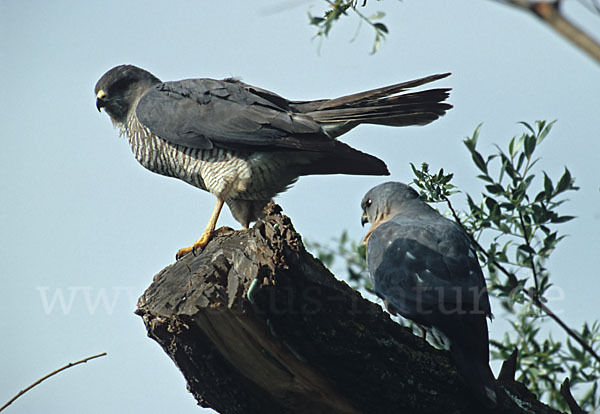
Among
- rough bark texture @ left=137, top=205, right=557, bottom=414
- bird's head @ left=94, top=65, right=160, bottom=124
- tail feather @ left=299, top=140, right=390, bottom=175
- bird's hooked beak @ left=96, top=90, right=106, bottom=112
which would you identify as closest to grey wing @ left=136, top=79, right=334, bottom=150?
tail feather @ left=299, top=140, right=390, bottom=175

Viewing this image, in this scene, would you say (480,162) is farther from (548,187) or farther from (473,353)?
(473,353)

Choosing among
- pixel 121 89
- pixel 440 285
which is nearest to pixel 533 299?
pixel 440 285

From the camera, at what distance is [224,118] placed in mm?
4332

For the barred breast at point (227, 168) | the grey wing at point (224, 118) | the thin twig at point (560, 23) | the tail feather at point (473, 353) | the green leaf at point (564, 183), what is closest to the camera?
the thin twig at point (560, 23)

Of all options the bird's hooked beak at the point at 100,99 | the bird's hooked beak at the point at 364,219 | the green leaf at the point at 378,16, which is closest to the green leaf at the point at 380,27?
the green leaf at the point at 378,16

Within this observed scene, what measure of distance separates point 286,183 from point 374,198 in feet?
2.03

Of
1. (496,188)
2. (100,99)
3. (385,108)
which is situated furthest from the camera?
(100,99)

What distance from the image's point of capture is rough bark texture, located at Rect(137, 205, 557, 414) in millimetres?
2570

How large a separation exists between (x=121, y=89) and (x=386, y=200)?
2.21 meters

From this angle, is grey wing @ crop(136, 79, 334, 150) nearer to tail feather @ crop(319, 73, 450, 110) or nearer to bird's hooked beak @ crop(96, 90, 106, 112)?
tail feather @ crop(319, 73, 450, 110)

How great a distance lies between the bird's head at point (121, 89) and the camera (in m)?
5.00

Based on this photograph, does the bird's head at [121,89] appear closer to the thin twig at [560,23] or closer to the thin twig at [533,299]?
the thin twig at [533,299]

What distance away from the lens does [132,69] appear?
16.6 feet

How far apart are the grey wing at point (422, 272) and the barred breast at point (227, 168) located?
3.00ft
